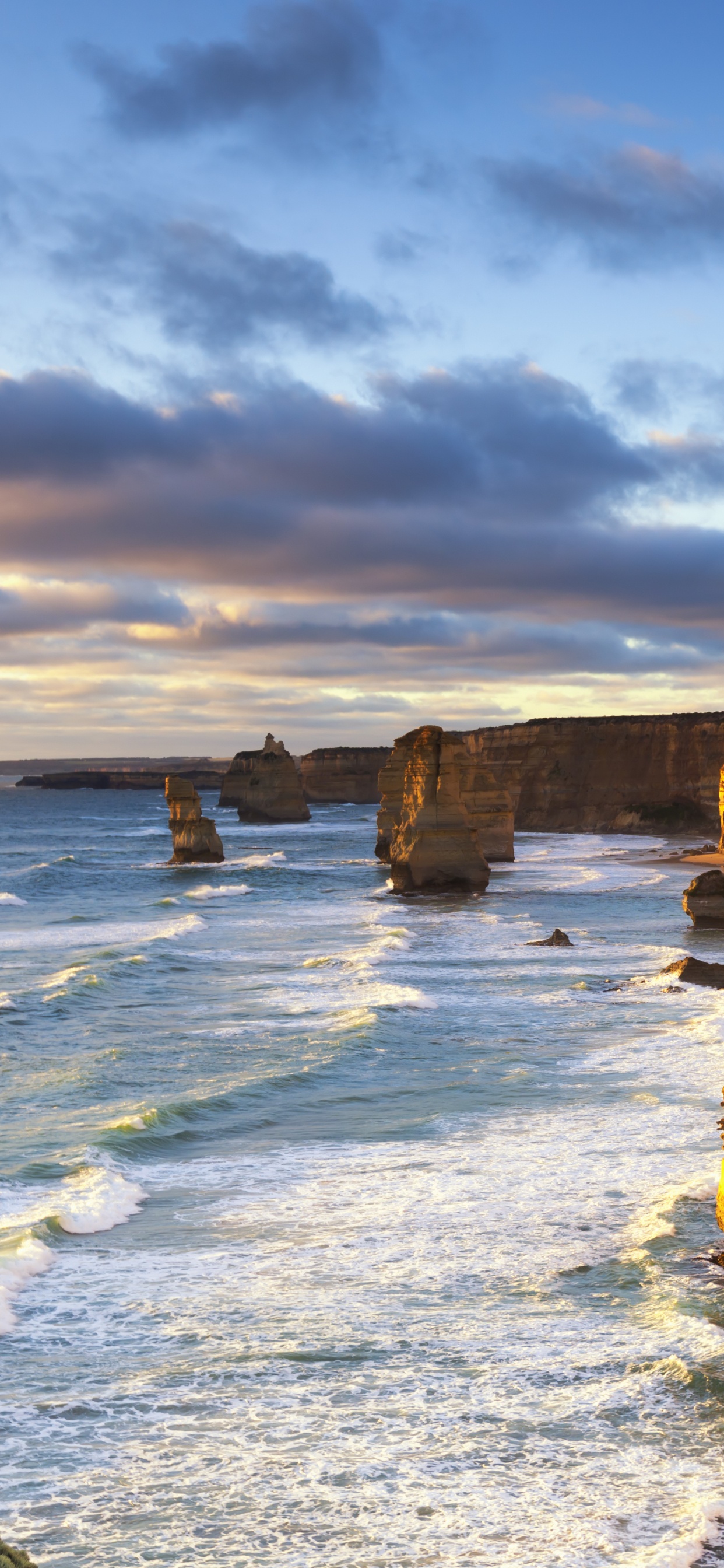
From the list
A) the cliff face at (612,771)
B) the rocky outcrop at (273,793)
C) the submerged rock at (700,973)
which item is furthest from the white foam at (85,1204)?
the rocky outcrop at (273,793)

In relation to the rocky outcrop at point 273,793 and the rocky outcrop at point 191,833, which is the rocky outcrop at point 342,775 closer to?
the rocky outcrop at point 273,793

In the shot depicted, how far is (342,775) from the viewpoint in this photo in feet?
607

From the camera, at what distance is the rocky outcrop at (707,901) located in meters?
41.1

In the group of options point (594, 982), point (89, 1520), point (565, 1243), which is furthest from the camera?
point (594, 982)

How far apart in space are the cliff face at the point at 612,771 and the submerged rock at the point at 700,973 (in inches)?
2719

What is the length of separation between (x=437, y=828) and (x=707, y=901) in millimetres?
16166

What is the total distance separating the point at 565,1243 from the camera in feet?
44.0

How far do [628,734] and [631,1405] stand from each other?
10244 cm

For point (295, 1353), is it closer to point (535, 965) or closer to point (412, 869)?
point (535, 965)

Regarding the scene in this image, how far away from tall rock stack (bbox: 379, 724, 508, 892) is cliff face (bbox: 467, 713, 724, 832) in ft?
155

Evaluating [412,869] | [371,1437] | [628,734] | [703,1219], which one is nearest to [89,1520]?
[371,1437]

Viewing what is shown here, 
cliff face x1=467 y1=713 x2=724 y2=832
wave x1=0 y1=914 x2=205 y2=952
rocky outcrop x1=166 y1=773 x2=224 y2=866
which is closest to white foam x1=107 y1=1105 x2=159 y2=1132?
wave x1=0 y1=914 x2=205 y2=952

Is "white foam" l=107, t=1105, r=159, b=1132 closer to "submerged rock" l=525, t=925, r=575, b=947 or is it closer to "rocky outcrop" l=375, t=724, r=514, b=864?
"submerged rock" l=525, t=925, r=575, b=947

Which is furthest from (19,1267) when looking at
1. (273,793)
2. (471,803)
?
(273,793)
